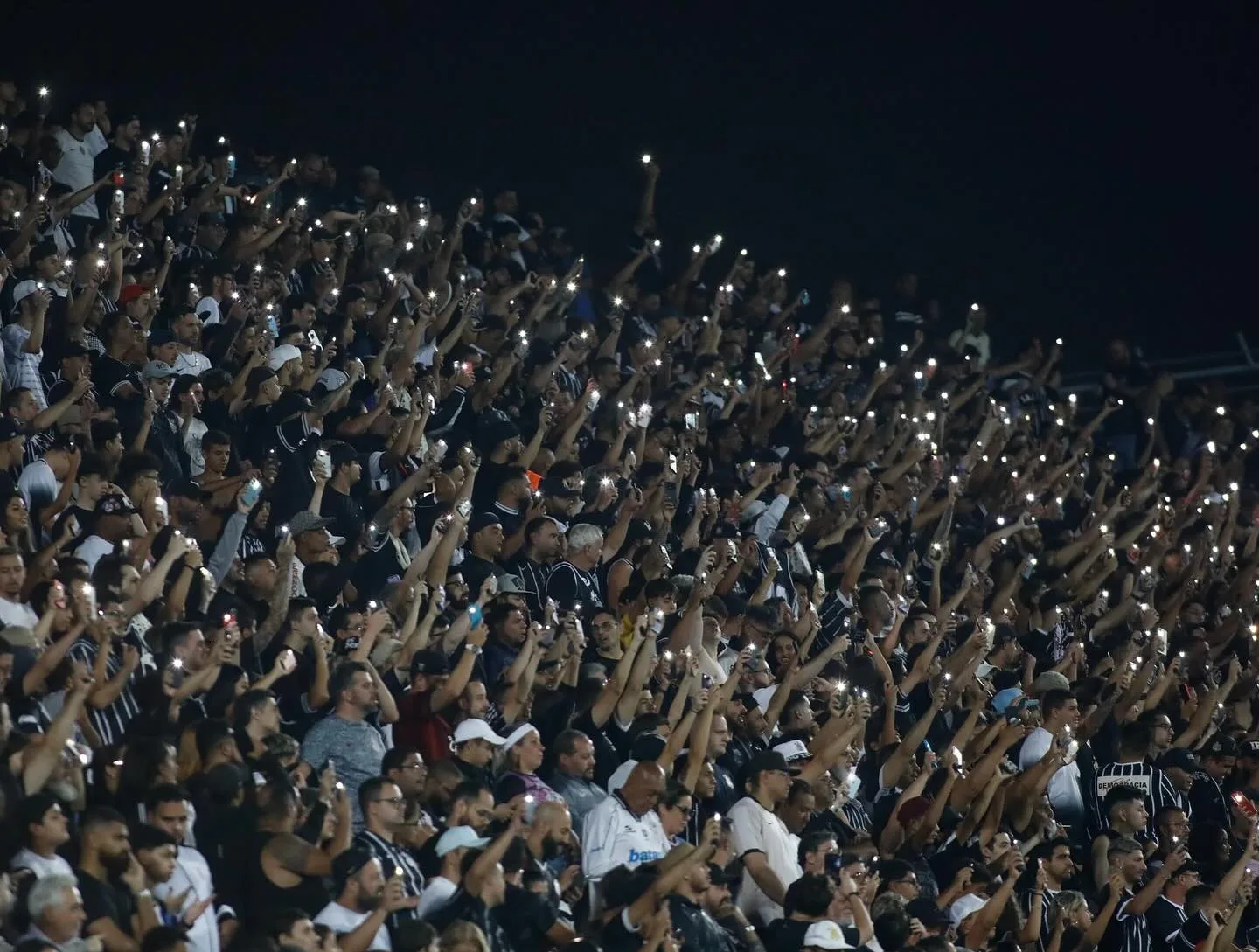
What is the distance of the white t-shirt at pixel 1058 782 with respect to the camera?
984cm

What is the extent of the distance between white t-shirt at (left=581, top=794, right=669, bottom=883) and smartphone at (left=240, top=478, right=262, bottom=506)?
2.02 m

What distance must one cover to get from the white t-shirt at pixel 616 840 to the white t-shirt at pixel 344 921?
1281 millimetres

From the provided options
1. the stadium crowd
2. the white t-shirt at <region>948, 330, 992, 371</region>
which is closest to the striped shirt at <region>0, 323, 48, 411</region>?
the stadium crowd

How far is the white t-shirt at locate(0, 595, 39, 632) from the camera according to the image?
713cm

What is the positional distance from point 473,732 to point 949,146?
39.4 ft

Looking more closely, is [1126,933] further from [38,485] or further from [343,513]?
[38,485]

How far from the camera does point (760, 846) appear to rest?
797cm

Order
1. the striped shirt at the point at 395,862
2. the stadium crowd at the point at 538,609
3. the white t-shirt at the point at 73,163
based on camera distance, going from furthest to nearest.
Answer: the white t-shirt at the point at 73,163
the stadium crowd at the point at 538,609
the striped shirt at the point at 395,862

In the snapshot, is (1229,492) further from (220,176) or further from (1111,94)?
(220,176)

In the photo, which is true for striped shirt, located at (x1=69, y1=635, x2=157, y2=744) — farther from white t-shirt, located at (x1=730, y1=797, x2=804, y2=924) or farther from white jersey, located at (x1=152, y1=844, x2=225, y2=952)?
white t-shirt, located at (x1=730, y1=797, x2=804, y2=924)

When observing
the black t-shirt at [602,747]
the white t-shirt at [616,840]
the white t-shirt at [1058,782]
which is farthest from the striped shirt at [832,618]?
the white t-shirt at [616,840]

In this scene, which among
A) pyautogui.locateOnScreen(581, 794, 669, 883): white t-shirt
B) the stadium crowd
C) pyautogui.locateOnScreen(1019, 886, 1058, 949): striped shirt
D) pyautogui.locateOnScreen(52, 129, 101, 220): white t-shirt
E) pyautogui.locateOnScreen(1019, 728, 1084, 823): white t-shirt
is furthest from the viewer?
pyautogui.locateOnScreen(52, 129, 101, 220): white t-shirt

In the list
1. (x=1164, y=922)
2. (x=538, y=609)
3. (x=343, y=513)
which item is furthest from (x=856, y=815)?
(x=343, y=513)

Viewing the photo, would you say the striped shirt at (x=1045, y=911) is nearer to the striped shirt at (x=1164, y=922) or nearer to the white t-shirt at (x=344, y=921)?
the striped shirt at (x=1164, y=922)
